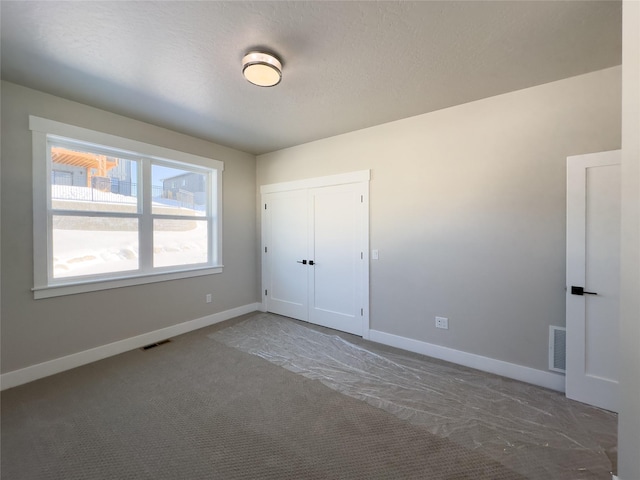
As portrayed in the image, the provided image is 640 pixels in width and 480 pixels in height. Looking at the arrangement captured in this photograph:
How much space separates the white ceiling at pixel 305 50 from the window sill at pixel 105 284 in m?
1.83

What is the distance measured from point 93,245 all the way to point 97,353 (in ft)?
3.73

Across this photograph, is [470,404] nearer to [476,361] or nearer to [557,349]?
[476,361]

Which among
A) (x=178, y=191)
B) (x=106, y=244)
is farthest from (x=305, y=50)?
(x=106, y=244)

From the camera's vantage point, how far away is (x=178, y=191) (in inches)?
141

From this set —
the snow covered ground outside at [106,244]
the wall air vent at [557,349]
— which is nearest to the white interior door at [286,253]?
the snow covered ground outside at [106,244]

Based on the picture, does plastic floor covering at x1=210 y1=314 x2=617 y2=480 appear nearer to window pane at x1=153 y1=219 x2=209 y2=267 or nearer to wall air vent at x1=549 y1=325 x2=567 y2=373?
wall air vent at x1=549 y1=325 x2=567 y2=373

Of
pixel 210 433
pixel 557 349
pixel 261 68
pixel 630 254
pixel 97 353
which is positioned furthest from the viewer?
pixel 97 353

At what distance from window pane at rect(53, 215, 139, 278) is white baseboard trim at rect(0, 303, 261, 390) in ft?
2.65

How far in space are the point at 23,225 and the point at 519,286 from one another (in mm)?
4535

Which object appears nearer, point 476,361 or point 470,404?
point 470,404

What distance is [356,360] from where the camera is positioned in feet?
9.18

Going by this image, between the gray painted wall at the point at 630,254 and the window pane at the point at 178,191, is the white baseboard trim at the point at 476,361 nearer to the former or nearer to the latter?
the gray painted wall at the point at 630,254

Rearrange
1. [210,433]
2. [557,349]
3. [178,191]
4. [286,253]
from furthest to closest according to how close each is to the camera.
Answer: [286,253] < [178,191] < [557,349] < [210,433]

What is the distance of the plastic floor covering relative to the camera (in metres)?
1.60
